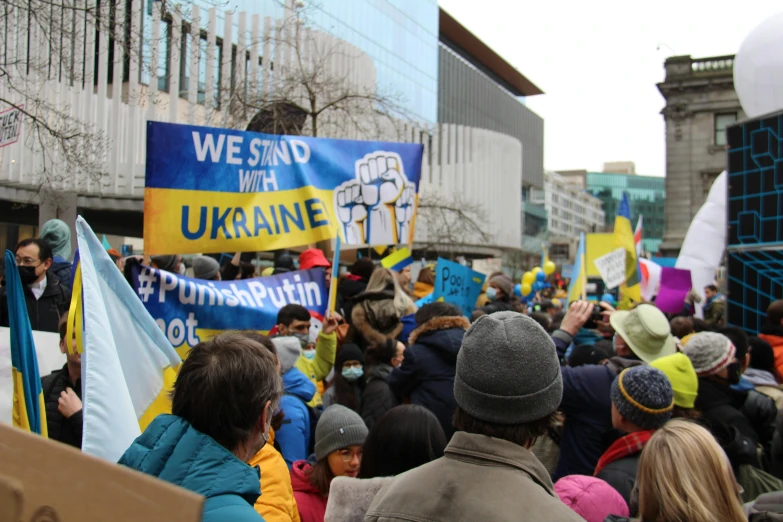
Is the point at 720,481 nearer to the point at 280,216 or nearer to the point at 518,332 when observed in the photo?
the point at 518,332

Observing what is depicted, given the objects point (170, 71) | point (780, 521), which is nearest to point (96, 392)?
point (780, 521)

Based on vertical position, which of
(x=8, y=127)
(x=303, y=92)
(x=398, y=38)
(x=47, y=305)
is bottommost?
(x=47, y=305)

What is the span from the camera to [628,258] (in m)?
10.4

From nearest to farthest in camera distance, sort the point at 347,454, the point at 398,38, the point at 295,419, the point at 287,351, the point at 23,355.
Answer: the point at 23,355 < the point at 347,454 < the point at 295,419 < the point at 287,351 < the point at 398,38

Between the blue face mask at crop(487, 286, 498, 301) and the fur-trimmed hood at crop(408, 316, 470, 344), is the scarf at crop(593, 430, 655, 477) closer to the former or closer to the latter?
the fur-trimmed hood at crop(408, 316, 470, 344)

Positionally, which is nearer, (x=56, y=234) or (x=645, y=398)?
(x=645, y=398)

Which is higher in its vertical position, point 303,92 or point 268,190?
point 303,92

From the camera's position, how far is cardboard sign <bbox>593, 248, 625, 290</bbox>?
34.2 ft

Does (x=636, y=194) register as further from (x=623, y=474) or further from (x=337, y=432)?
(x=337, y=432)

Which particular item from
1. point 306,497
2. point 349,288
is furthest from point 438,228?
point 306,497

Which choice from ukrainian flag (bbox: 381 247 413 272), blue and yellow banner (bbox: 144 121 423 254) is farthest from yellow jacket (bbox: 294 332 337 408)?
ukrainian flag (bbox: 381 247 413 272)

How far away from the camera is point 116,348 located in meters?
3.00

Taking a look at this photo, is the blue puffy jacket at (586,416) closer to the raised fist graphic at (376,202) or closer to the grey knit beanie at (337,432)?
the grey knit beanie at (337,432)

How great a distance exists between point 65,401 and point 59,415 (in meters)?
0.21
